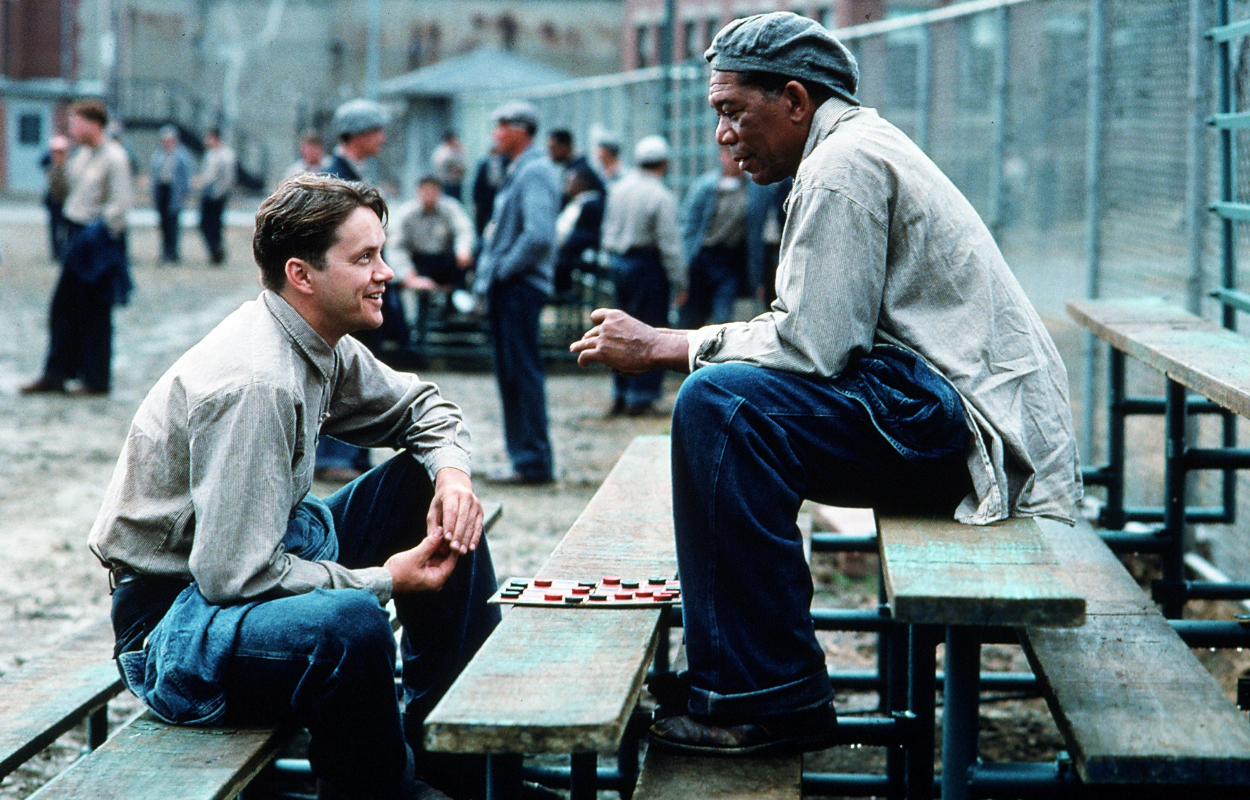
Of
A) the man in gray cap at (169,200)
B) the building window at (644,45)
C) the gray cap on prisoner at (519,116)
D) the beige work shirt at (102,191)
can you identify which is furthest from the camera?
the building window at (644,45)

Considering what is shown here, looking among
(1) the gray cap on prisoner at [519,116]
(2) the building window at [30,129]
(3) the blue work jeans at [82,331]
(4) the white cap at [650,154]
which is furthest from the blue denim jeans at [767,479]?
→ (2) the building window at [30,129]

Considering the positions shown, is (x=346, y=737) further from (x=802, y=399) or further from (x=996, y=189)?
(x=996, y=189)

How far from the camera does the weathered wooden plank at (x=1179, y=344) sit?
3223mm

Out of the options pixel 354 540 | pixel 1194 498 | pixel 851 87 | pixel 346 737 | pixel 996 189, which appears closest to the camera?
pixel 346 737

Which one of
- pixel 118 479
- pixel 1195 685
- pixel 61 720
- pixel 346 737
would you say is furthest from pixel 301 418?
pixel 1195 685

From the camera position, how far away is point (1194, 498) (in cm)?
581

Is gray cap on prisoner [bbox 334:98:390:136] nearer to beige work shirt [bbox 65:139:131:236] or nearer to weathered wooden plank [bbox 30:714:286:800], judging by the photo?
beige work shirt [bbox 65:139:131:236]

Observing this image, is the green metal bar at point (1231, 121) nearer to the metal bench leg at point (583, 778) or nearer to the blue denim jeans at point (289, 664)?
the metal bench leg at point (583, 778)

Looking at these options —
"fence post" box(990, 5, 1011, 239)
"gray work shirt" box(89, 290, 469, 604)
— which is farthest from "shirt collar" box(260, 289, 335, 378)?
"fence post" box(990, 5, 1011, 239)

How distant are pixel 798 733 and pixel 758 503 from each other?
1.39 ft

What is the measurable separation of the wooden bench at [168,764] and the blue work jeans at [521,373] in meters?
5.15

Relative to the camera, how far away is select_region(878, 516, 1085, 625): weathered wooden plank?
231 centimetres

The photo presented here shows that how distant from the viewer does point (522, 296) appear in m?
8.02

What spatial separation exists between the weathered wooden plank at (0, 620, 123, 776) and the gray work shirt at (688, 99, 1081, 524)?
1507 millimetres
